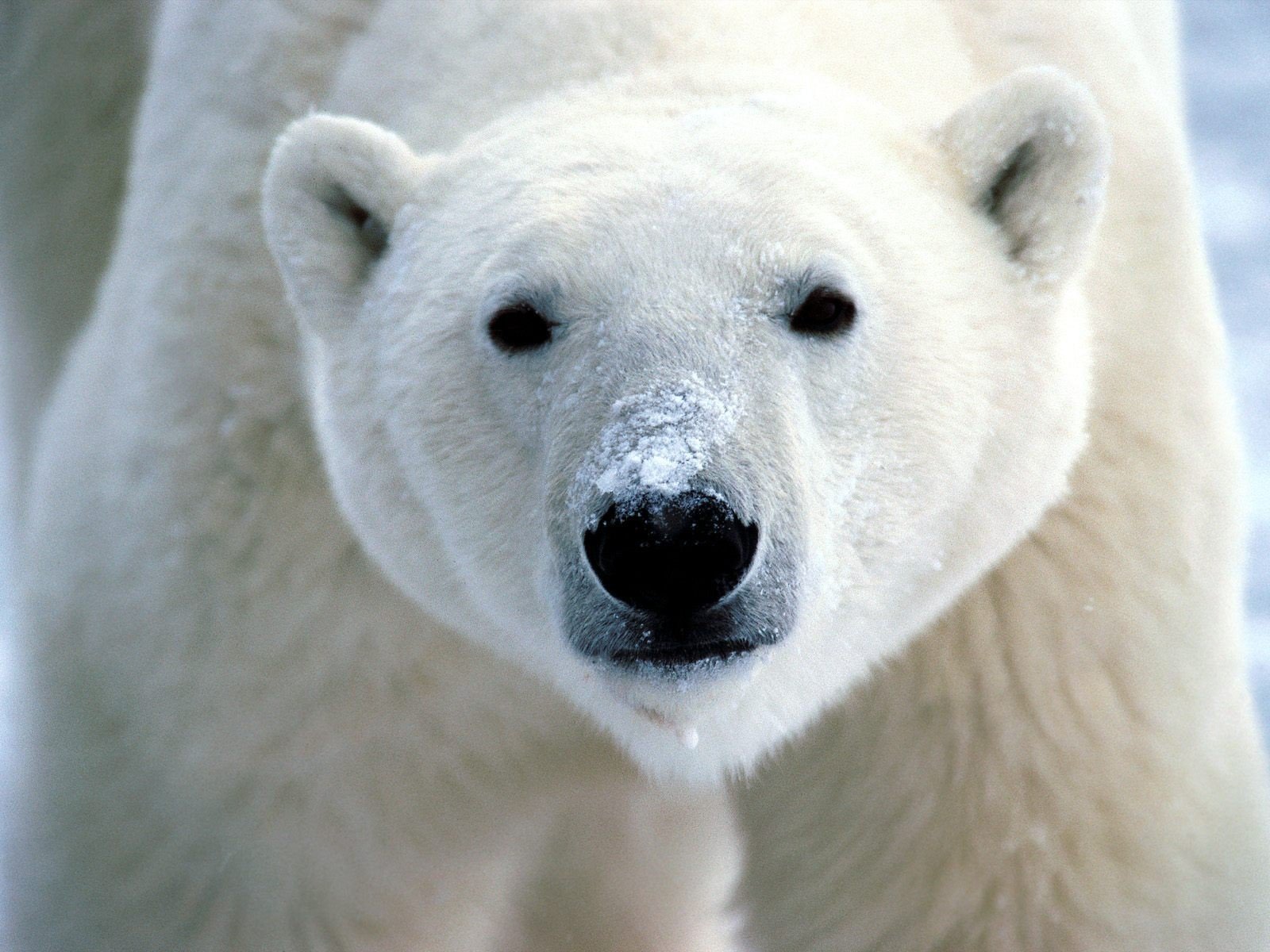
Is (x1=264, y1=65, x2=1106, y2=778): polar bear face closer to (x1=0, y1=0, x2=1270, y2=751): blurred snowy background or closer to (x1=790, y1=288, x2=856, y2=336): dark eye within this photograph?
(x1=790, y1=288, x2=856, y2=336): dark eye

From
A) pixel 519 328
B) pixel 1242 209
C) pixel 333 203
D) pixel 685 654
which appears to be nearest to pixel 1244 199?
pixel 1242 209

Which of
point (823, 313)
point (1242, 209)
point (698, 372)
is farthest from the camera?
point (1242, 209)

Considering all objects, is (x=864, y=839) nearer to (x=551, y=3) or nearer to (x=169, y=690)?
(x=169, y=690)

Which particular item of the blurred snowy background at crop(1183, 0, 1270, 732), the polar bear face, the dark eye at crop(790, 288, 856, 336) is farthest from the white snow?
the blurred snowy background at crop(1183, 0, 1270, 732)

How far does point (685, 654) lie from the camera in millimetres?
2330

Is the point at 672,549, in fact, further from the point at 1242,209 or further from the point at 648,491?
the point at 1242,209

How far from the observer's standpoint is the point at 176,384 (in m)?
3.18

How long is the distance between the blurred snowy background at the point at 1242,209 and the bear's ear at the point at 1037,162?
6.76 ft

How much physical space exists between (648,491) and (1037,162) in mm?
906

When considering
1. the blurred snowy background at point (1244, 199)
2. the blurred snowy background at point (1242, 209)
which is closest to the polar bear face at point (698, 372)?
the blurred snowy background at point (1242, 209)

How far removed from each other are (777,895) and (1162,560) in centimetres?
92

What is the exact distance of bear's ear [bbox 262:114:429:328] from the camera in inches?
106

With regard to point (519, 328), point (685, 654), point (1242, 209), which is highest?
point (1242, 209)

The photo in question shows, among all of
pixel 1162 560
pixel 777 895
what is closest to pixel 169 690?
pixel 777 895
